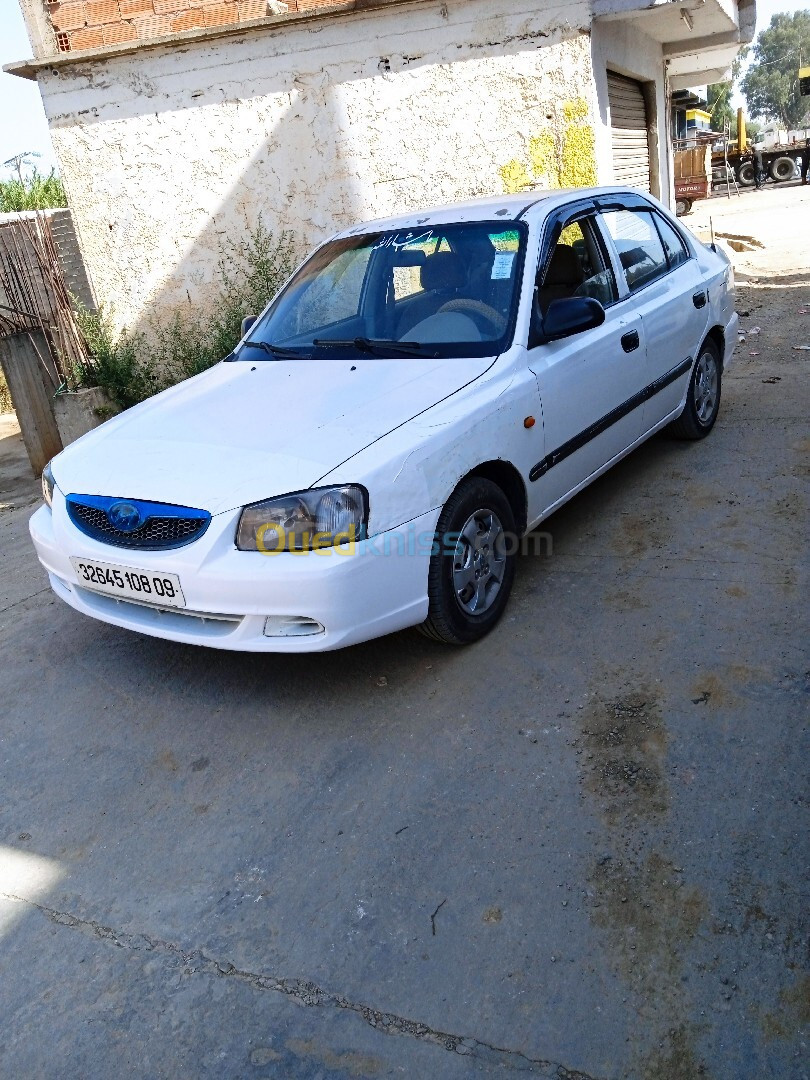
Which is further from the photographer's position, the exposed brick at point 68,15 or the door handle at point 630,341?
the exposed brick at point 68,15

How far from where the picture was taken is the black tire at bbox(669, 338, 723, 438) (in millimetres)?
5621

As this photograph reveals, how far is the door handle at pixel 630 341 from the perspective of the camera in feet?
15.0

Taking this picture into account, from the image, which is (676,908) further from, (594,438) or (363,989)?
(594,438)

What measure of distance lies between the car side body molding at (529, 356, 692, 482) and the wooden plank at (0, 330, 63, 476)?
203 inches

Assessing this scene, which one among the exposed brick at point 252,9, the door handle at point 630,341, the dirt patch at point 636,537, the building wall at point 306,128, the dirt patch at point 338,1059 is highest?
the exposed brick at point 252,9

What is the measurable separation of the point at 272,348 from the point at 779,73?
136285mm

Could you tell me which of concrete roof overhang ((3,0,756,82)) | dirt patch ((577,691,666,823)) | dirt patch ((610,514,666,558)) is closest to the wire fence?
concrete roof overhang ((3,0,756,82))

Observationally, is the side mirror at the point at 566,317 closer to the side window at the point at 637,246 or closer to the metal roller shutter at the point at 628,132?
the side window at the point at 637,246

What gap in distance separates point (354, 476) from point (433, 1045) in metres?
1.72

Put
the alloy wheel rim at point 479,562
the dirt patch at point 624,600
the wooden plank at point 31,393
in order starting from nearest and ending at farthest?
the alloy wheel rim at point 479,562 → the dirt patch at point 624,600 → the wooden plank at point 31,393

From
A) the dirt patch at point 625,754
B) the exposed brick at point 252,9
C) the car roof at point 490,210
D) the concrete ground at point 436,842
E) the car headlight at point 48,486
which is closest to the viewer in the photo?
the concrete ground at point 436,842

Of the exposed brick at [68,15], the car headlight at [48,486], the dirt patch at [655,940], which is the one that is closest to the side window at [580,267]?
the car headlight at [48,486]

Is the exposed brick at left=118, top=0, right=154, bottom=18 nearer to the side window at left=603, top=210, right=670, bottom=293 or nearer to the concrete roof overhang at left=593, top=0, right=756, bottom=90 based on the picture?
the concrete roof overhang at left=593, top=0, right=756, bottom=90

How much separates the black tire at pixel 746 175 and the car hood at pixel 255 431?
33210 millimetres
